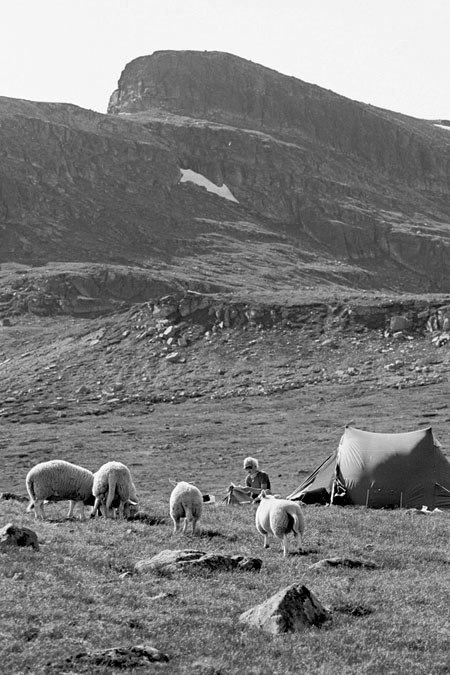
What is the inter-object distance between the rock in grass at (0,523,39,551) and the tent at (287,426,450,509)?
1765cm

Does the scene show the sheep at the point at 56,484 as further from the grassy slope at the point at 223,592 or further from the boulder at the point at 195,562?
the boulder at the point at 195,562

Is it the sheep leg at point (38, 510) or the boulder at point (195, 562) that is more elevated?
the boulder at point (195, 562)

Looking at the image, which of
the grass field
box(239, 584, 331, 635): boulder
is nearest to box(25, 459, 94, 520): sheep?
the grass field

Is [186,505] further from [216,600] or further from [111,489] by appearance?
[216,600]

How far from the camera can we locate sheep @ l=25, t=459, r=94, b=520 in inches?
928

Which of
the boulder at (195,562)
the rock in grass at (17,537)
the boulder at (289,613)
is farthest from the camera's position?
the rock in grass at (17,537)

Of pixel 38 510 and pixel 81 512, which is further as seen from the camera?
pixel 81 512

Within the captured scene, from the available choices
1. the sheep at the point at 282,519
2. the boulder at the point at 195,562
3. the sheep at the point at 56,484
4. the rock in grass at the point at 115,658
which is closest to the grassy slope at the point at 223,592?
the rock in grass at the point at 115,658

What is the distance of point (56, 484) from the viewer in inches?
933

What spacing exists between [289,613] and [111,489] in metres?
10.6

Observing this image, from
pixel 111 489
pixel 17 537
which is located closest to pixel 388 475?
pixel 111 489

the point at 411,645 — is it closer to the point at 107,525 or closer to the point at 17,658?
the point at 17,658

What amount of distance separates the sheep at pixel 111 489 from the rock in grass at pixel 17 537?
518 centimetres

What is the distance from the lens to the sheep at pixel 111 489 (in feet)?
77.3
